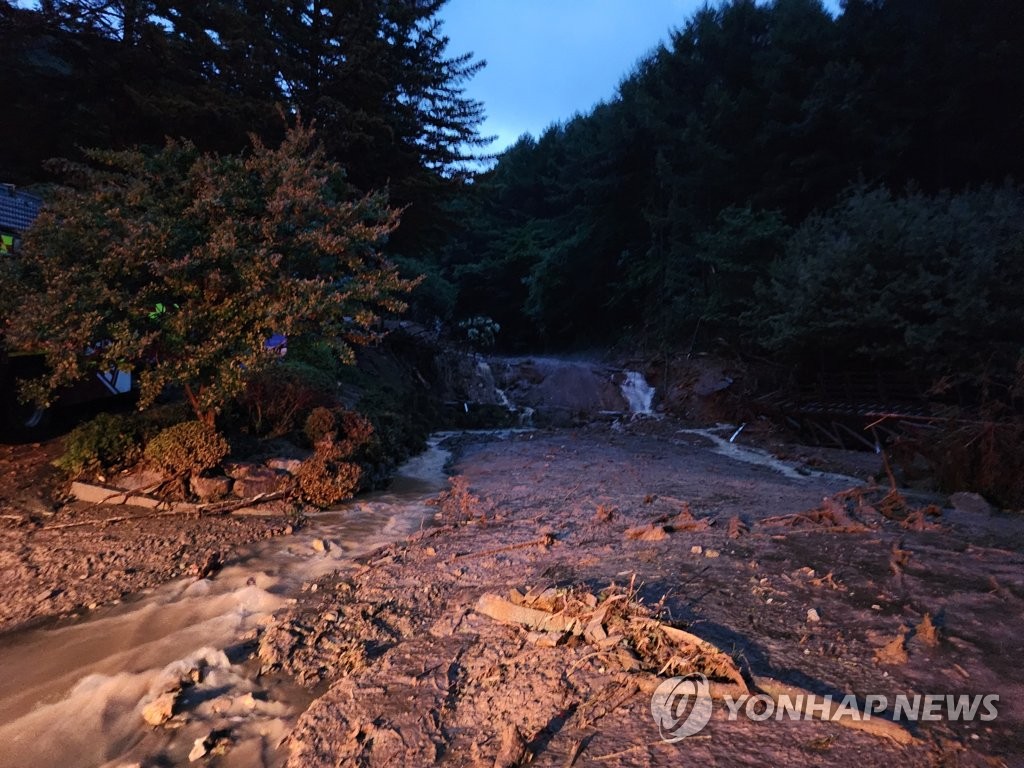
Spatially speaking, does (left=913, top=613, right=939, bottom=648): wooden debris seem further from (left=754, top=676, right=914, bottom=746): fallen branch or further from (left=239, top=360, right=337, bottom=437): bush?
(left=239, top=360, right=337, bottom=437): bush

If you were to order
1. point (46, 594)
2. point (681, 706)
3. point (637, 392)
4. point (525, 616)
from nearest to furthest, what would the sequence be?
point (681, 706) → point (525, 616) → point (46, 594) → point (637, 392)

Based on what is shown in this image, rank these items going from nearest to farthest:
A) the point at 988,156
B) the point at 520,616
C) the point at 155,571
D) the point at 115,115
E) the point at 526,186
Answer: the point at 520,616, the point at 155,571, the point at 115,115, the point at 988,156, the point at 526,186

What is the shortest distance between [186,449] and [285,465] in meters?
1.22

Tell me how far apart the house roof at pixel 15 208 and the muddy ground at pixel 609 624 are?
3.27 m

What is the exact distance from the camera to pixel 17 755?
8.86 feet

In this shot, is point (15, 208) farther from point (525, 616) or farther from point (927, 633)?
point (927, 633)

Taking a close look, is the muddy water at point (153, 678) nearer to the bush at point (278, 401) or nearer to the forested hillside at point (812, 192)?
the bush at point (278, 401)

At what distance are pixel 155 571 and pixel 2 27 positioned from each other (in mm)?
11345

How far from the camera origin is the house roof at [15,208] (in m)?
7.92

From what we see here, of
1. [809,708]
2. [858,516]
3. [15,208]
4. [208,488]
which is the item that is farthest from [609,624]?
[15,208]

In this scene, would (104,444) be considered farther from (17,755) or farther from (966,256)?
(966,256)

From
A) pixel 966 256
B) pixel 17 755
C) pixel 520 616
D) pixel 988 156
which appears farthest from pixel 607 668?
pixel 988 156

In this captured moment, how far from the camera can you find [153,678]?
327 centimetres

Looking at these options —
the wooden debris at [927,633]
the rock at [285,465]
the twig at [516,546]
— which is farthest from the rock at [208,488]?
the wooden debris at [927,633]
